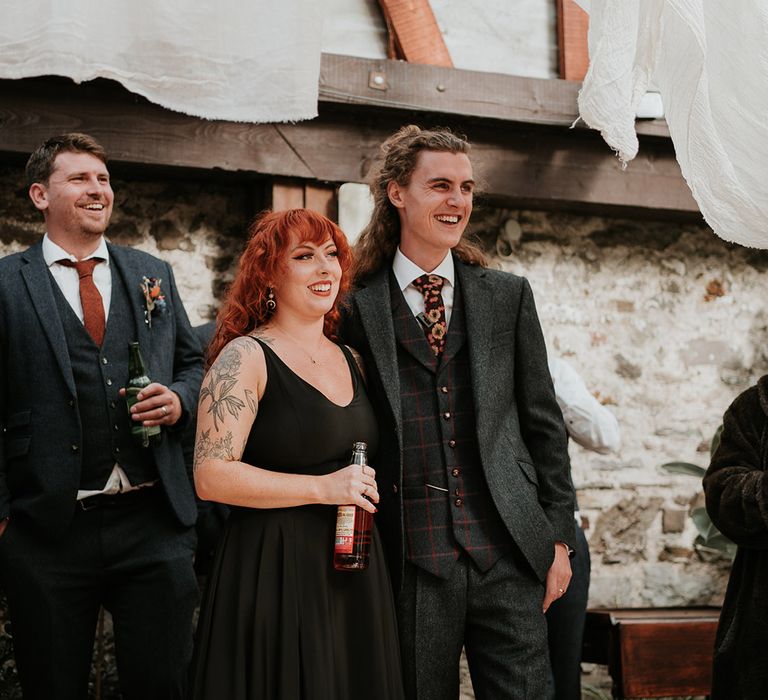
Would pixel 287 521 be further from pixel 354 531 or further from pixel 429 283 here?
pixel 429 283

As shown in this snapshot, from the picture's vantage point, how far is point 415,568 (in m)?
2.62

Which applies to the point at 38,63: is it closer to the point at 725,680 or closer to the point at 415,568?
the point at 415,568

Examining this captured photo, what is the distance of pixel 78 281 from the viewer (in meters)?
3.37

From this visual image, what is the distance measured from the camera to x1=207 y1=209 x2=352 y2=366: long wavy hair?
265 cm

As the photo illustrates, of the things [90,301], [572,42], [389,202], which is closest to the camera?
[389,202]

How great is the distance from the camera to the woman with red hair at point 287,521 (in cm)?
238

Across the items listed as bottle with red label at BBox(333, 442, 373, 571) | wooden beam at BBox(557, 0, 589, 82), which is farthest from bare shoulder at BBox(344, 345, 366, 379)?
wooden beam at BBox(557, 0, 589, 82)

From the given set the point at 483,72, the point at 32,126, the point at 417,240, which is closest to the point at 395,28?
the point at 483,72

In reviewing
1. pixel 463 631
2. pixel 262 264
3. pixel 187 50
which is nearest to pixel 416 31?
pixel 187 50

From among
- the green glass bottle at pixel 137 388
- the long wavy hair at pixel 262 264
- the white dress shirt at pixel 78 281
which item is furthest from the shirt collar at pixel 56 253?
the long wavy hair at pixel 262 264

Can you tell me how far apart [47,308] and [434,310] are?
1310 millimetres

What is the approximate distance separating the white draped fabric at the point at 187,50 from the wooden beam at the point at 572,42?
1442mm

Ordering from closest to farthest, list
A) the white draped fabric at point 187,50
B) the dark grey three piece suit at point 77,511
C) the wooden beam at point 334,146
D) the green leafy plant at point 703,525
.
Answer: the dark grey three piece suit at point 77,511, the white draped fabric at point 187,50, the wooden beam at point 334,146, the green leafy plant at point 703,525

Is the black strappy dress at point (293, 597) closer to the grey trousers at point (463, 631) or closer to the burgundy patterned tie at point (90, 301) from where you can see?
the grey trousers at point (463, 631)
